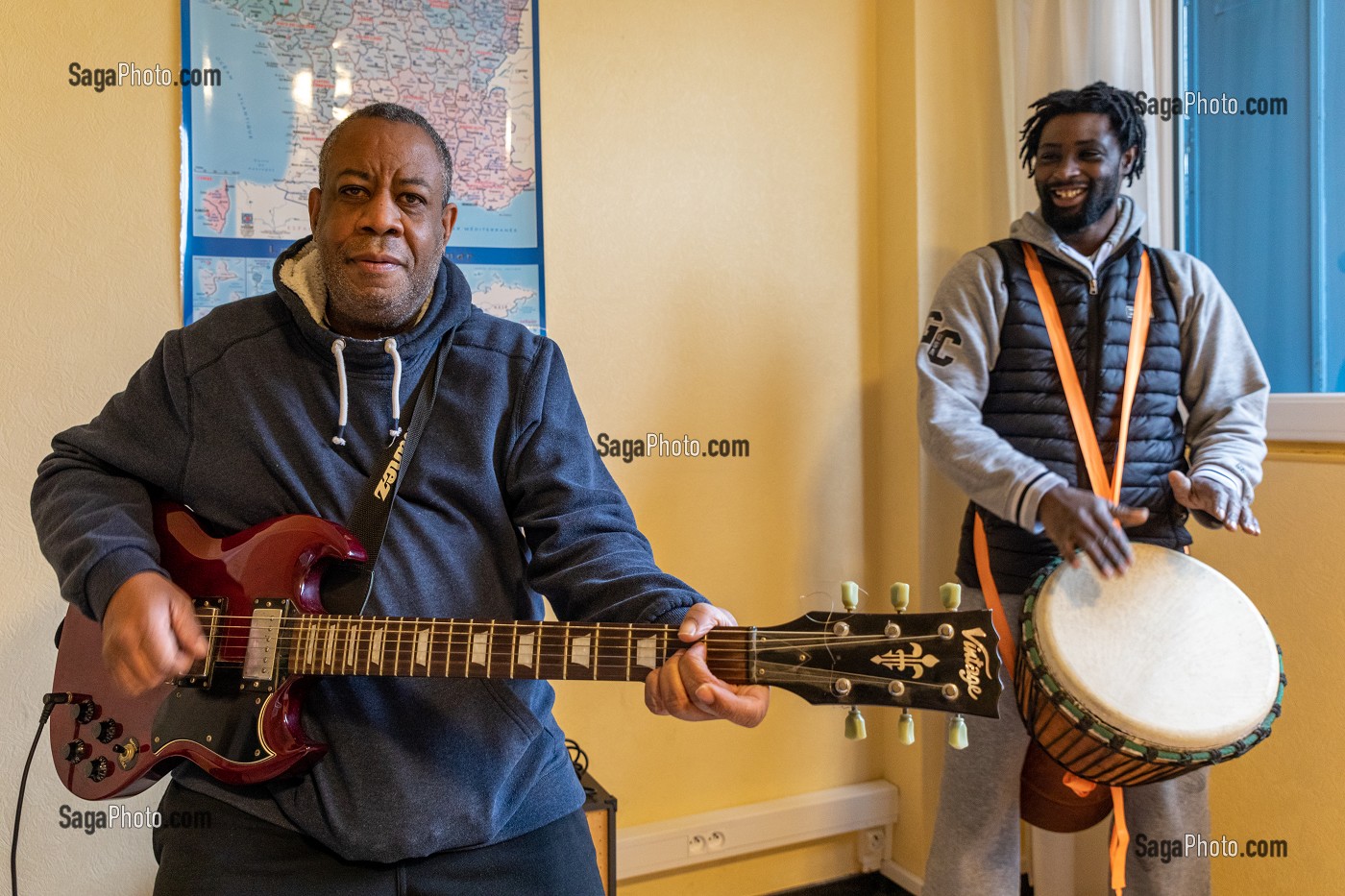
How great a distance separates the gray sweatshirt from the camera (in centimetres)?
195

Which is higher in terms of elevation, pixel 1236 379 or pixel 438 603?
pixel 1236 379

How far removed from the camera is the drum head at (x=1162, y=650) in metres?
1.57

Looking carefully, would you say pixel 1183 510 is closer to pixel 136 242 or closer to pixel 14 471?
pixel 136 242

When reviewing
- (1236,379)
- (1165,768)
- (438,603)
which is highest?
(1236,379)

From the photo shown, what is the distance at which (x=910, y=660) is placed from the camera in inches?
44.9

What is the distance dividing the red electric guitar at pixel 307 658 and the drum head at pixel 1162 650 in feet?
2.06

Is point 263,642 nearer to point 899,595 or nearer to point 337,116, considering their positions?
point 899,595

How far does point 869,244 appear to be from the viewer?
279 cm

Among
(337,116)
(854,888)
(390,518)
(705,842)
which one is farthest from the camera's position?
(854,888)

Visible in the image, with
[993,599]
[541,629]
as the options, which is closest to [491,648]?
[541,629]

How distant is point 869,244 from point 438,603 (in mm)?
1785

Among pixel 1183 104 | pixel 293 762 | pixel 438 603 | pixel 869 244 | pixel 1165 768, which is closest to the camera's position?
pixel 293 762

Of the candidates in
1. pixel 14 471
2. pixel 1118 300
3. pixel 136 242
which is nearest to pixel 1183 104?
A: pixel 1118 300

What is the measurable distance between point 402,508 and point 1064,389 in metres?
1.33
